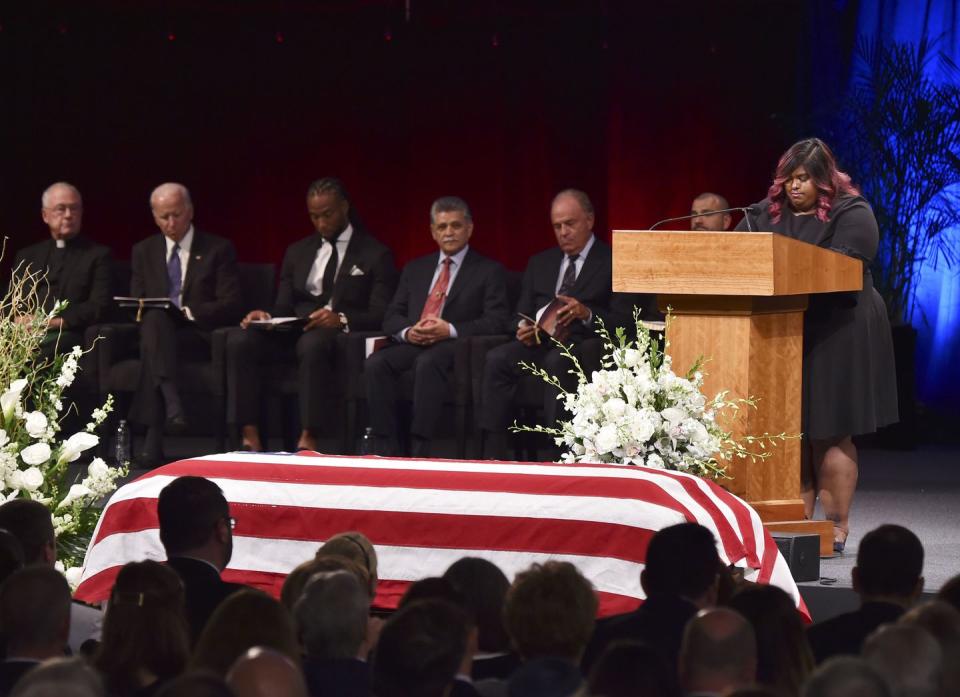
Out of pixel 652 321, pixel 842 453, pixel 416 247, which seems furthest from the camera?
pixel 416 247

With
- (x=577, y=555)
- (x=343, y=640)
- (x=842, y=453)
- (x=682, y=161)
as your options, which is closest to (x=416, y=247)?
(x=682, y=161)

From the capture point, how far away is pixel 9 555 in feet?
11.2

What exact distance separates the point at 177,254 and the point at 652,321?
253cm

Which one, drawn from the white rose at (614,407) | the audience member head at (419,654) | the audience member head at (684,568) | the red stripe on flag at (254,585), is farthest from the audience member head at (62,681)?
the white rose at (614,407)

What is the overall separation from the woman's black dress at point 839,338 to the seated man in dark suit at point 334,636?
3069mm

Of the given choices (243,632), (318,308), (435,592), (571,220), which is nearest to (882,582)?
(435,592)

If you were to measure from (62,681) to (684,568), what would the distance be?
144 centimetres

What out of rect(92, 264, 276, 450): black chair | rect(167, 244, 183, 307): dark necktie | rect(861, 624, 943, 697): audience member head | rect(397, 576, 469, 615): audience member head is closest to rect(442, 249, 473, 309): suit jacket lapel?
rect(92, 264, 276, 450): black chair

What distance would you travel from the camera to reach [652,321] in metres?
7.82

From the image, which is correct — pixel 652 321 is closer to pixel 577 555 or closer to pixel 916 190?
pixel 916 190

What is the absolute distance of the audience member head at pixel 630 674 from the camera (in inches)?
96.7

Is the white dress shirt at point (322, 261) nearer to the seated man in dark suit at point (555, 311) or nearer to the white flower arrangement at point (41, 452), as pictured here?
the seated man in dark suit at point (555, 311)

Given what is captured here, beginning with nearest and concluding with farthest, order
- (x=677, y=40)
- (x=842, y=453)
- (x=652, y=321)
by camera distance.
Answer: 1. (x=842, y=453)
2. (x=652, y=321)
3. (x=677, y=40)

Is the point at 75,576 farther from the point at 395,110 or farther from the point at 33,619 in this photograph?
the point at 395,110
